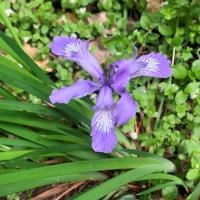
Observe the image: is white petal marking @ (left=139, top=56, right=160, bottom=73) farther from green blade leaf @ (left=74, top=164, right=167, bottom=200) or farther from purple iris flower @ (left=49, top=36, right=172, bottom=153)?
green blade leaf @ (left=74, top=164, right=167, bottom=200)

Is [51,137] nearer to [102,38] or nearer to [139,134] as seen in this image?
[139,134]

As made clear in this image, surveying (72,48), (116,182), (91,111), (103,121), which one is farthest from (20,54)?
(116,182)

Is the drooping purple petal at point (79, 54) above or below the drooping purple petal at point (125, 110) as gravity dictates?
above

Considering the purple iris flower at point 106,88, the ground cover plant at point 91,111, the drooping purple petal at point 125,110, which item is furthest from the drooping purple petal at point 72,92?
the ground cover plant at point 91,111

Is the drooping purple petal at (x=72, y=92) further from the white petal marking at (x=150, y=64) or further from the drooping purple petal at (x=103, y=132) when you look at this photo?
the white petal marking at (x=150, y=64)

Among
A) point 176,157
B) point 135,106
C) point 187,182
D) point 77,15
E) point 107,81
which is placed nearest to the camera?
point 135,106

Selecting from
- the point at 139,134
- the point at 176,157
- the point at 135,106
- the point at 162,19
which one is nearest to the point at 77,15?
the point at 162,19
